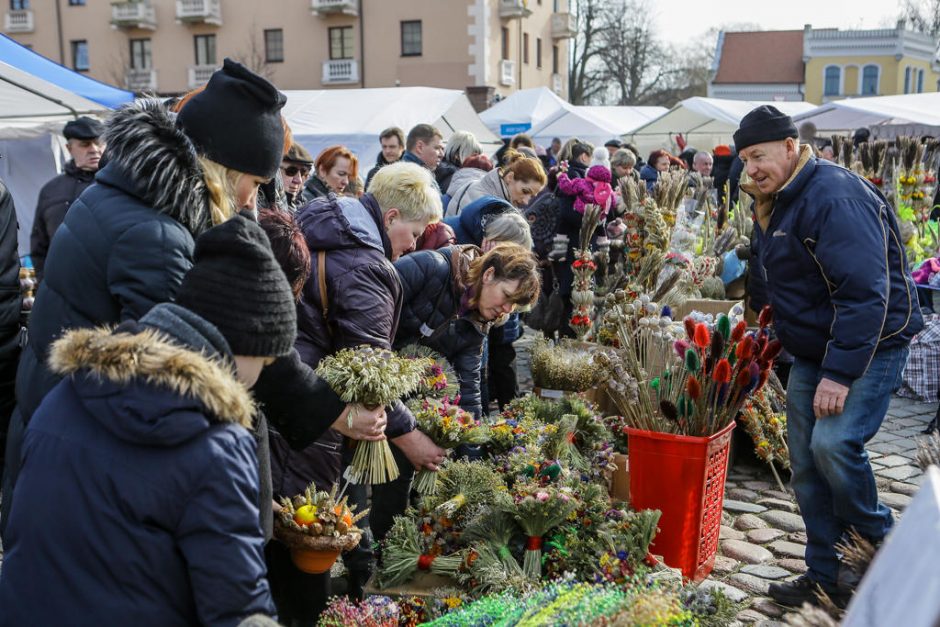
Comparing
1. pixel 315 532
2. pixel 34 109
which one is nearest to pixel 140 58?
pixel 34 109

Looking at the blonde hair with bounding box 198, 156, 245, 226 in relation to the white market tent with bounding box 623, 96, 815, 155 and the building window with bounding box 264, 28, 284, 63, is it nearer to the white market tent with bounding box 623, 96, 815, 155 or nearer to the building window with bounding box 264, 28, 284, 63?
the white market tent with bounding box 623, 96, 815, 155

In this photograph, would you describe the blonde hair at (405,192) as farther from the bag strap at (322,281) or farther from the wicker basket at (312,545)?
the wicker basket at (312,545)

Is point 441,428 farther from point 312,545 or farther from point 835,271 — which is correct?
point 835,271

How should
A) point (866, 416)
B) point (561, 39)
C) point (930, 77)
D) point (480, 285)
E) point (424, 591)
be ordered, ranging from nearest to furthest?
1. point (424, 591)
2. point (866, 416)
3. point (480, 285)
4. point (561, 39)
5. point (930, 77)

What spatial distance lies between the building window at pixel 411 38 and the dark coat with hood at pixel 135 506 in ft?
115

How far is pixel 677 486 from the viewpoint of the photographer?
3.56 meters

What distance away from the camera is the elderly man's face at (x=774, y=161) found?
3.40 metres

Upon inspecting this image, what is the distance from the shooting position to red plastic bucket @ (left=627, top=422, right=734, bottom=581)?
354cm

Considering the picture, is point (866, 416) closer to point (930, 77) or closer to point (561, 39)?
point (561, 39)

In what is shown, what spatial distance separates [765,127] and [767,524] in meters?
2.10

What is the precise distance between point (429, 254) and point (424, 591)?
137 cm

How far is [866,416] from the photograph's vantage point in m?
3.31

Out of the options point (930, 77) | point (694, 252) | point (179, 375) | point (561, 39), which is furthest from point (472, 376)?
point (930, 77)

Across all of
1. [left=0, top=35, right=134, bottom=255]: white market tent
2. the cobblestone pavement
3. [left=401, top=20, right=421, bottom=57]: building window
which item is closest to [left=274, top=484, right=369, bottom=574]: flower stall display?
the cobblestone pavement
